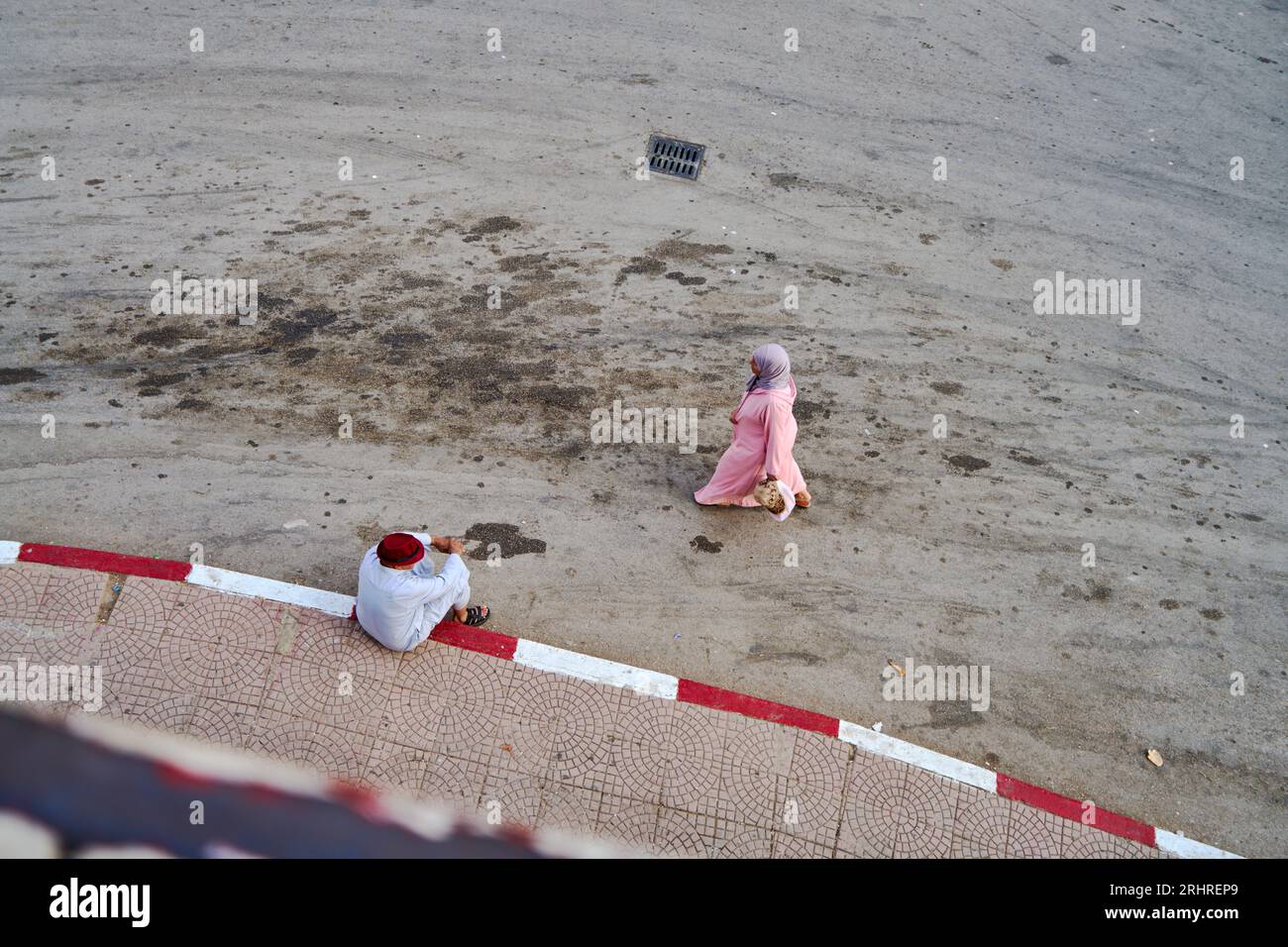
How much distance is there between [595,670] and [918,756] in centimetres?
211

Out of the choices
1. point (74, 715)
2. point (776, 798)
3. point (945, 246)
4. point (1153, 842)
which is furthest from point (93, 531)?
point (945, 246)

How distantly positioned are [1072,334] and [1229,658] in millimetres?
4009

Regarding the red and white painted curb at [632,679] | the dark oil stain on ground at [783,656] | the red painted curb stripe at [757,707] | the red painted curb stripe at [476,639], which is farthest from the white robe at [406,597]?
the dark oil stain on ground at [783,656]

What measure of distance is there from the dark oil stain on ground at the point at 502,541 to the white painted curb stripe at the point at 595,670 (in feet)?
2.90

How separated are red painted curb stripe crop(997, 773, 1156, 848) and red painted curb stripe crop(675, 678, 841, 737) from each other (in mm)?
1088

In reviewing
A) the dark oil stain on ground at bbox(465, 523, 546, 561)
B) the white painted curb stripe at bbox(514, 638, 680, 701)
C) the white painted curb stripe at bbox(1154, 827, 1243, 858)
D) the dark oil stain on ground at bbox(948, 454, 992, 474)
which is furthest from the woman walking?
the white painted curb stripe at bbox(1154, 827, 1243, 858)

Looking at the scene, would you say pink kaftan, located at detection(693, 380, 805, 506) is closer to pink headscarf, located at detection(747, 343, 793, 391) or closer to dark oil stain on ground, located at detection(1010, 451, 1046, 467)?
pink headscarf, located at detection(747, 343, 793, 391)

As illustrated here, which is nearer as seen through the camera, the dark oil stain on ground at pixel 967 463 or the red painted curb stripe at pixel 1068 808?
the red painted curb stripe at pixel 1068 808

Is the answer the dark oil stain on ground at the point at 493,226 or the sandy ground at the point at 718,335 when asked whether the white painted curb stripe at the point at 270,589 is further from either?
the dark oil stain on ground at the point at 493,226

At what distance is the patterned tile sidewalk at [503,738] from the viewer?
16.9 ft

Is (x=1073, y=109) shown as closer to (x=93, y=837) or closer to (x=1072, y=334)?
(x=1072, y=334)

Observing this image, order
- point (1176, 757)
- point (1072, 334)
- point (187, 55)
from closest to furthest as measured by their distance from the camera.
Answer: point (1176, 757) < point (1072, 334) < point (187, 55)

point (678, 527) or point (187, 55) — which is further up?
point (187, 55)
